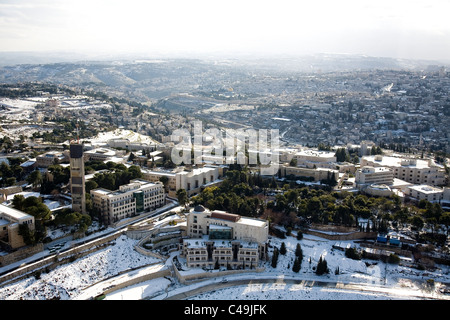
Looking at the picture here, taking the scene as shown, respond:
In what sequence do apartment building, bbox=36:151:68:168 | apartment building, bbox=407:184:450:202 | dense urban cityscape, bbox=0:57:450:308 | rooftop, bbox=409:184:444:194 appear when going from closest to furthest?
dense urban cityscape, bbox=0:57:450:308 → apartment building, bbox=407:184:450:202 → rooftop, bbox=409:184:444:194 → apartment building, bbox=36:151:68:168

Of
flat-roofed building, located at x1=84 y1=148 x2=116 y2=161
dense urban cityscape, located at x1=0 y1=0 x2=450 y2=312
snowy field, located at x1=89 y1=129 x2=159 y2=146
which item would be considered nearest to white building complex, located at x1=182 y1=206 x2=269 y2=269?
dense urban cityscape, located at x1=0 y1=0 x2=450 y2=312

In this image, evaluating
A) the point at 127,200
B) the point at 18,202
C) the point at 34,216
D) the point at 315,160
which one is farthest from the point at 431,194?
the point at 18,202

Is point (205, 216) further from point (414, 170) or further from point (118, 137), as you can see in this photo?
point (118, 137)

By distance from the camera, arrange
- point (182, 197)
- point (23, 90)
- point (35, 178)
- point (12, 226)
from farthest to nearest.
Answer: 1. point (23, 90)
2. point (35, 178)
3. point (182, 197)
4. point (12, 226)

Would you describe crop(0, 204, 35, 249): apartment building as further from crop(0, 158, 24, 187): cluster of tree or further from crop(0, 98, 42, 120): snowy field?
crop(0, 98, 42, 120): snowy field

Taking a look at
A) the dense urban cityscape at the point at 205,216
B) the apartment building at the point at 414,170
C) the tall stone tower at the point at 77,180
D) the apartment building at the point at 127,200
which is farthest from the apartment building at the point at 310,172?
the tall stone tower at the point at 77,180
